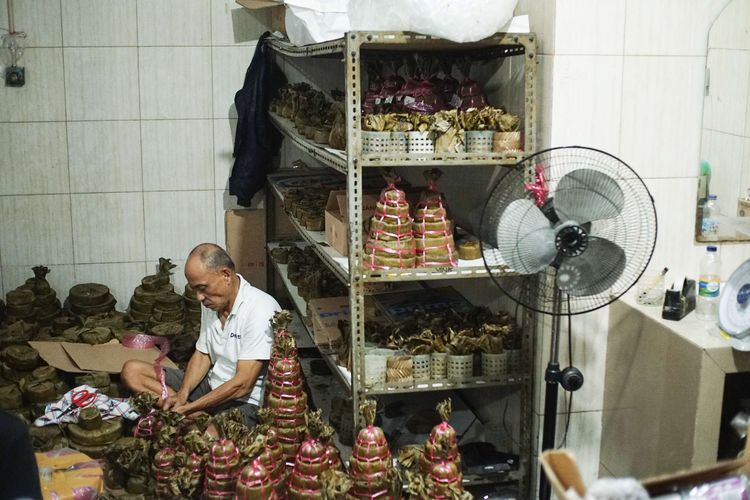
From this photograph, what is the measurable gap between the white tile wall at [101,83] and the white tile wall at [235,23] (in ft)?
1.93

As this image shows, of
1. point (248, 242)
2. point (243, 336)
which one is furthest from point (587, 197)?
point (248, 242)

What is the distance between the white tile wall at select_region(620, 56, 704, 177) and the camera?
3.51 meters

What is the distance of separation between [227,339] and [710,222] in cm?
225

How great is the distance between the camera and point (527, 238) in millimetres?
3074

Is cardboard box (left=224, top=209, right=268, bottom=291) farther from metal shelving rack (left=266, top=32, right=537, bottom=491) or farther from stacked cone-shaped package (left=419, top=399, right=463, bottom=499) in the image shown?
stacked cone-shaped package (left=419, top=399, right=463, bottom=499)

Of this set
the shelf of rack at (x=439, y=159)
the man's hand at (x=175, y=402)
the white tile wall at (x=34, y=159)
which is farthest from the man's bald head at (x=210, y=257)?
the white tile wall at (x=34, y=159)

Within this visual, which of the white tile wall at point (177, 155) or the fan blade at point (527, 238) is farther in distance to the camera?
the white tile wall at point (177, 155)

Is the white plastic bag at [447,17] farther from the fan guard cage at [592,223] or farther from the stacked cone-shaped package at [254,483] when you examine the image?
the stacked cone-shaped package at [254,483]

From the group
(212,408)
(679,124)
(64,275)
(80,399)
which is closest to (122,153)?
(64,275)

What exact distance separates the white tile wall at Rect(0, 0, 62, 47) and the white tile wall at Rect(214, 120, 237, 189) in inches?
47.9

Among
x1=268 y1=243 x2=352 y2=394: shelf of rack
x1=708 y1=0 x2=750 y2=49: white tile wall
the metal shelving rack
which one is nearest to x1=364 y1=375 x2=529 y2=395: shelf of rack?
the metal shelving rack

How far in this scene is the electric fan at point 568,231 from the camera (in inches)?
119

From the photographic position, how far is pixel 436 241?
3576 millimetres

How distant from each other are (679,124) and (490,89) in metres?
0.93
